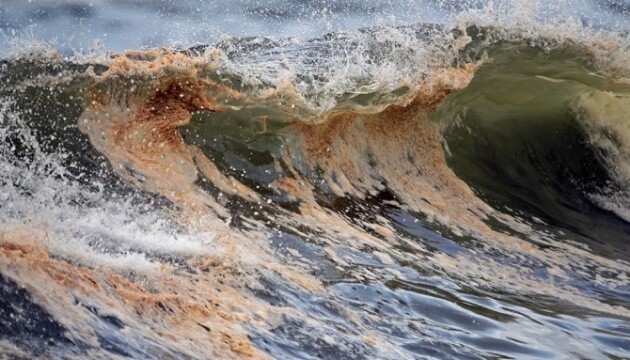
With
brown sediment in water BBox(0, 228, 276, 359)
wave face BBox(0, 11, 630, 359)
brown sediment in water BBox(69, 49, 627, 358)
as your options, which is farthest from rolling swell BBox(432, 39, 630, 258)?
brown sediment in water BBox(0, 228, 276, 359)

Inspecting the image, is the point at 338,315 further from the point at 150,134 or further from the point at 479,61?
the point at 479,61

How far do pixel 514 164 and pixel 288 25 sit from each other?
1989 mm

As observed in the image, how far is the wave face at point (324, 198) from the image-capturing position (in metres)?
3.90

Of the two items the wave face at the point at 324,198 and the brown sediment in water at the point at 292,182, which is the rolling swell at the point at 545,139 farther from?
the brown sediment in water at the point at 292,182

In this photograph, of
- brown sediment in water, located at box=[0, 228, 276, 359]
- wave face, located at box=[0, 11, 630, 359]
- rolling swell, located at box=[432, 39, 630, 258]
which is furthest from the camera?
rolling swell, located at box=[432, 39, 630, 258]

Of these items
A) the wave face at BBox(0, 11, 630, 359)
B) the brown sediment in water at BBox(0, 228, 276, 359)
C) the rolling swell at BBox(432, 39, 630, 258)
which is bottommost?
the brown sediment in water at BBox(0, 228, 276, 359)

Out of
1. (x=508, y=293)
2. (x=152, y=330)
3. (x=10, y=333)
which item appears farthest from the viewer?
(x=508, y=293)

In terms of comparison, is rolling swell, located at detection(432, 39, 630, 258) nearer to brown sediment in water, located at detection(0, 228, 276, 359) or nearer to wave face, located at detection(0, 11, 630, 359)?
wave face, located at detection(0, 11, 630, 359)

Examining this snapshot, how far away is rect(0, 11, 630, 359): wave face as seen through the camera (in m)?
3.90

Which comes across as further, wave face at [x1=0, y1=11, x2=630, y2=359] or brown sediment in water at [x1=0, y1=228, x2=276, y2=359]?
wave face at [x1=0, y1=11, x2=630, y2=359]

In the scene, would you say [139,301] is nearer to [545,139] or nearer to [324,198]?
[324,198]

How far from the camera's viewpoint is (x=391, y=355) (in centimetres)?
405

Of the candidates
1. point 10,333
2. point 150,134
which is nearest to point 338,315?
point 10,333

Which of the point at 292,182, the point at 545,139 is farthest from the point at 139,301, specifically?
the point at 545,139
